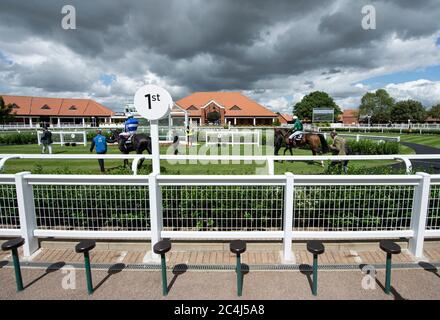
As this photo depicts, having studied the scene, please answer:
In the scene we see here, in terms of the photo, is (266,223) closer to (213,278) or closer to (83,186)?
(213,278)

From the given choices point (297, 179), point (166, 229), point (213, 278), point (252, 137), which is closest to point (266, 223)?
point (297, 179)

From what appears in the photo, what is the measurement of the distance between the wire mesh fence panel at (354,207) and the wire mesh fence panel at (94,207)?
8.00 ft

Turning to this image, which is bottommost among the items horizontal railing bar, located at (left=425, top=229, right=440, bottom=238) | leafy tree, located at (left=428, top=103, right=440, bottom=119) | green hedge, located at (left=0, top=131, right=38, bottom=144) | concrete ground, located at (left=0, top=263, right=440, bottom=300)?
concrete ground, located at (left=0, top=263, right=440, bottom=300)

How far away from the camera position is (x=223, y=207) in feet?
12.9

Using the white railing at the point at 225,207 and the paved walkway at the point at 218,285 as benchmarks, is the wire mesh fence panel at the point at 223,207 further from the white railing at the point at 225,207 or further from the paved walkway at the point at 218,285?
the paved walkway at the point at 218,285

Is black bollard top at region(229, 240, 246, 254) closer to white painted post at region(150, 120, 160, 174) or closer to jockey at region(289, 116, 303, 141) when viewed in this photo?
white painted post at region(150, 120, 160, 174)

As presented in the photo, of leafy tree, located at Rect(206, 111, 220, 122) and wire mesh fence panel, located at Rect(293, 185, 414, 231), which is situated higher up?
leafy tree, located at Rect(206, 111, 220, 122)

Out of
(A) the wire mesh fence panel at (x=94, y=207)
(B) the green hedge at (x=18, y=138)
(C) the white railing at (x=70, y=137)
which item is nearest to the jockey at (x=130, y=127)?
(A) the wire mesh fence panel at (x=94, y=207)

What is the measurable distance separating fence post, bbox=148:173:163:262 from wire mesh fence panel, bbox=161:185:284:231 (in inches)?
7.4

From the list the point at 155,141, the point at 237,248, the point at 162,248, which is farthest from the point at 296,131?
the point at 162,248

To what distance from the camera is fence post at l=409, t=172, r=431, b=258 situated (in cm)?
348

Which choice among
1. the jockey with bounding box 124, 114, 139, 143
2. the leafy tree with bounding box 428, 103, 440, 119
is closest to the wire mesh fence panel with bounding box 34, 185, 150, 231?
the jockey with bounding box 124, 114, 139, 143

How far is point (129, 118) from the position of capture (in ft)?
35.9
